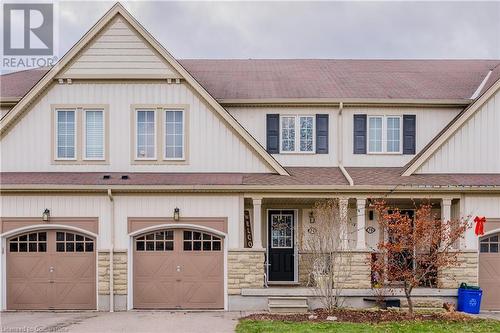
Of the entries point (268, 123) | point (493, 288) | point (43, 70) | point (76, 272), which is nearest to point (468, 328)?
point (493, 288)

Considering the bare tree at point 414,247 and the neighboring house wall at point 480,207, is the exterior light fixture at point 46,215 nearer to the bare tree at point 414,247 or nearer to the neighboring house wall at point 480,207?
the bare tree at point 414,247

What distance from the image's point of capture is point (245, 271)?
1638 cm

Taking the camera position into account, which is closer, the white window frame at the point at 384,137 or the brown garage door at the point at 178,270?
the brown garage door at the point at 178,270

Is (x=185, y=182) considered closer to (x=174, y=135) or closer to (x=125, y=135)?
(x=174, y=135)

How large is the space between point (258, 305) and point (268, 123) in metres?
6.17

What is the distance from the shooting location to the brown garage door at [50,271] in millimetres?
16562

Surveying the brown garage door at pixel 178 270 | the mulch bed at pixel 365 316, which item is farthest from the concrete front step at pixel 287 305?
the brown garage door at pixel 178 270

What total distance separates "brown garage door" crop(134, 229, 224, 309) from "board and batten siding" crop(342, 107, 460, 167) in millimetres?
5644

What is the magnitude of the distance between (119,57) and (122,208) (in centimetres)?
460

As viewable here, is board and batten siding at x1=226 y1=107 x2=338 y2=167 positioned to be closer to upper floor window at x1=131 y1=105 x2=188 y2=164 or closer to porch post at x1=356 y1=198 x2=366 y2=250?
upper floor window at x1=131 y1=105 x2=188 y2=164

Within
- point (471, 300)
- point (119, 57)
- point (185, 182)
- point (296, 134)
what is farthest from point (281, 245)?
point (119, 57)

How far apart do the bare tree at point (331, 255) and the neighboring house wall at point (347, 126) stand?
8.60 ft

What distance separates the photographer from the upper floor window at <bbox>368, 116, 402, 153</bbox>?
19.0m

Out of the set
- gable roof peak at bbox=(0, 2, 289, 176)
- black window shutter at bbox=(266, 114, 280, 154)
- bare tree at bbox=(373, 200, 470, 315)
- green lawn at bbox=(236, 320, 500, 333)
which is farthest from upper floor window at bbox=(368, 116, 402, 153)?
green lawn at bbox=(236, 320, 500, 333)
